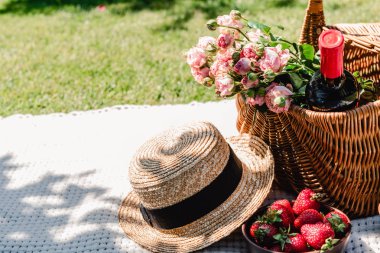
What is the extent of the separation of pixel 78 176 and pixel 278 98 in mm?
1198

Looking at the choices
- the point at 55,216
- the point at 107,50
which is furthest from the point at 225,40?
the point at 107,50

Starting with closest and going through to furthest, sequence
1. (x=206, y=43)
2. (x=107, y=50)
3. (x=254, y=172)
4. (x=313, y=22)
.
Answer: (x=206, y=43), (x=254, y=172), (x=313, y=22), (x=107, y=50)

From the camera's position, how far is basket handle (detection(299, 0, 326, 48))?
2.35 m

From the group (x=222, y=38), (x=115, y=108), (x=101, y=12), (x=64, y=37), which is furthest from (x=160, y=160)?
(x=101, y=12)

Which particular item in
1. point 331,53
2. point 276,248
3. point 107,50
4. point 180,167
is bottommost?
point 107,50

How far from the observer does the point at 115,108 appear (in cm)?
324

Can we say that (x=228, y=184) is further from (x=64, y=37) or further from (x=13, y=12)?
(x=13, y=12)

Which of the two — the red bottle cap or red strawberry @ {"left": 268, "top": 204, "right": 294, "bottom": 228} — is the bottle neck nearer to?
the red bottle cap

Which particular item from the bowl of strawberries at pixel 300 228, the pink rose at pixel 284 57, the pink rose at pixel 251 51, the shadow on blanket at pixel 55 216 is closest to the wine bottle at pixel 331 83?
the pink rose at pixel 284 57

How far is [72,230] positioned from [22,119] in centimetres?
116

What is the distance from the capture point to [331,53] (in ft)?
5.65

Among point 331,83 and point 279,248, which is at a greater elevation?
point 331,83

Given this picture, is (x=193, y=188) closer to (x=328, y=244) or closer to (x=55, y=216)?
(x=328, y=244)

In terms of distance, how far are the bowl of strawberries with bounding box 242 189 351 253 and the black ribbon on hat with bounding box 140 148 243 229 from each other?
14 centimetres
